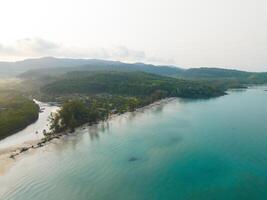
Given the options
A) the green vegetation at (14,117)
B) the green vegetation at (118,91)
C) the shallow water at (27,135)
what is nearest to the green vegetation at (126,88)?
the green vegetation at (118,91)

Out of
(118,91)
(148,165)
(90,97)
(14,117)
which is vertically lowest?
(118,91)

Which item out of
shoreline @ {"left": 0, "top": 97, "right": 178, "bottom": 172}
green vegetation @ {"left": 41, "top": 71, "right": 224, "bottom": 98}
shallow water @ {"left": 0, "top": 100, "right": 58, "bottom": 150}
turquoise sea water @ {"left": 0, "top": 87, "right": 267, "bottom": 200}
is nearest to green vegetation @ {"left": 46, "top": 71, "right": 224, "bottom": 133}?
green vegetation @ {"left": 41, "top": 71, "right": 224, "bottom": 98}

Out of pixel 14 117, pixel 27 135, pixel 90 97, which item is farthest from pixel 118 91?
pixel 27 135

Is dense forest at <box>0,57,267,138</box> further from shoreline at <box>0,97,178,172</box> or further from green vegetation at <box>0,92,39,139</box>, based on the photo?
shoreline at <box>0,97,178,172</box>

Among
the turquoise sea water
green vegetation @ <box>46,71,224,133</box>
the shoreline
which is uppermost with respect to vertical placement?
the turquoise sea water

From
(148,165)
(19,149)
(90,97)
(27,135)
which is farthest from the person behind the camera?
(90,97)

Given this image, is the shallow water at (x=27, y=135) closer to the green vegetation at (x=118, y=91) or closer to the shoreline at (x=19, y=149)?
the shoreline at (x=19, y=149)

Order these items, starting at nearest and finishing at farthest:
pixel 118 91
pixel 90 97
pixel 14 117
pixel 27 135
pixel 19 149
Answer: pixel 19 149, pixel 27 135, pixel 14 117, pixel 90 97, pixel 118 91

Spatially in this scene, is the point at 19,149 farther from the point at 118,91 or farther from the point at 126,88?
the point at 126,88
